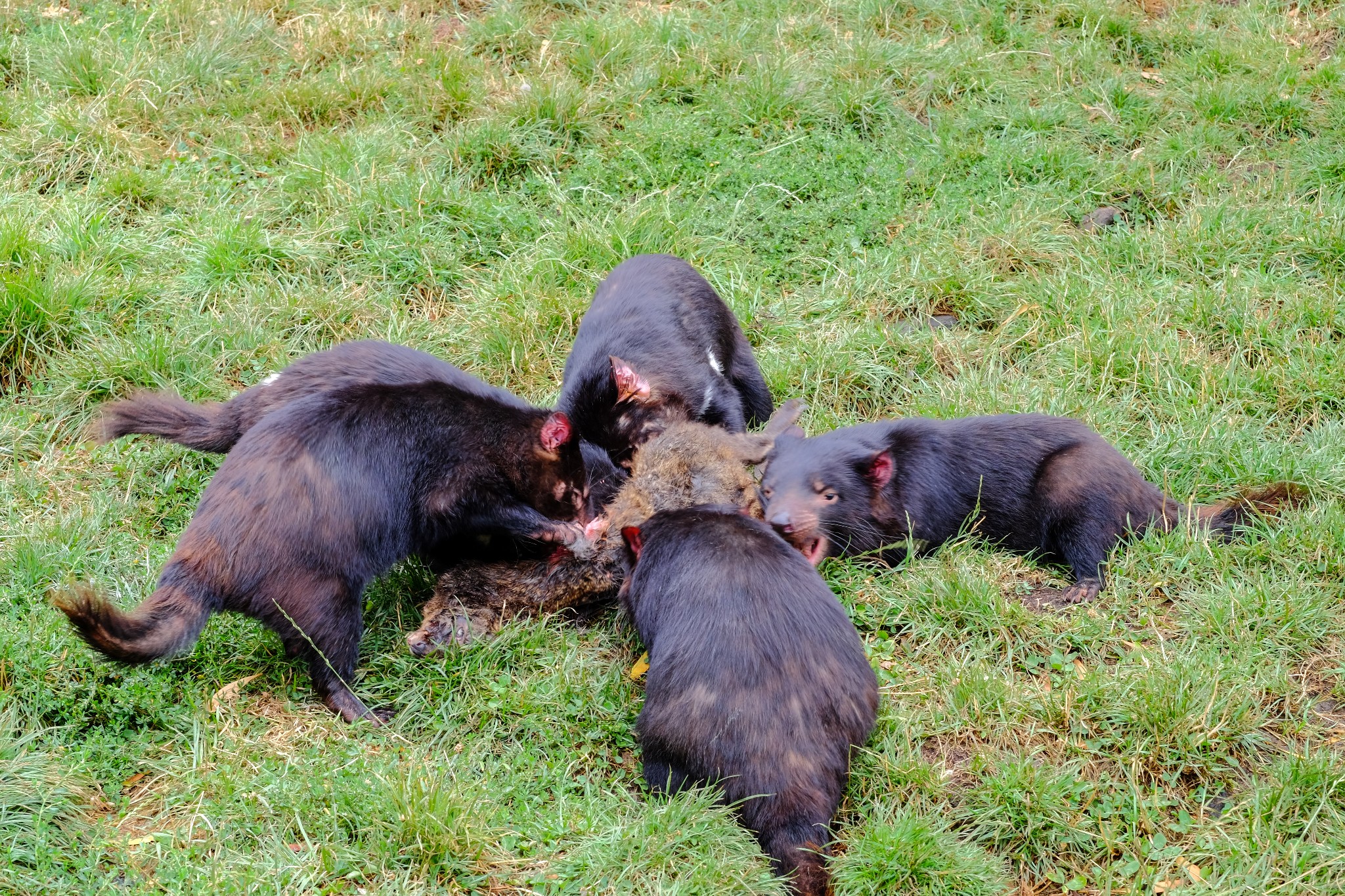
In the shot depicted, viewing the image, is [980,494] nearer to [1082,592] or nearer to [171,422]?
[1082,592]

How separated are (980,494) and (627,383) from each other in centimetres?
147

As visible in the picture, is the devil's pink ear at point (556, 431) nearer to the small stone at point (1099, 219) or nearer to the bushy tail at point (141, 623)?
the bushy tail at point (141, 623)

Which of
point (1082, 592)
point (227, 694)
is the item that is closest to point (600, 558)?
point (227, 694)

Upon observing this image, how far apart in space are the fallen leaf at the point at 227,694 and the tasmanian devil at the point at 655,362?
67.9 inches

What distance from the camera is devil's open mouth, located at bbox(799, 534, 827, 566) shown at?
4.49 meters

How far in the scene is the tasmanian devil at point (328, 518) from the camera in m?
3.79

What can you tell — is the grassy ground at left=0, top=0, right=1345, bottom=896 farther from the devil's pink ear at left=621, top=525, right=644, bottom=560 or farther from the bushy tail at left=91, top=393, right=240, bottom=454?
the devil's pink ear at left=621, top=525, right=644, bottom=560

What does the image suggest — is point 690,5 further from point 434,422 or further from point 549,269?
point 434,422

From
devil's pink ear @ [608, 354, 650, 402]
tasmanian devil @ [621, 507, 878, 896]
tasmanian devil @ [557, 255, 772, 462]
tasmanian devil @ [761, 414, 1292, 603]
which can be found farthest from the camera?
tasmanian devil @ [557, 255, 772, 462]

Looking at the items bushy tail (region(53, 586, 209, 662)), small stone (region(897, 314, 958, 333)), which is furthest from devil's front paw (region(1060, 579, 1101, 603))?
bushy tail (region(53, 586, 209, 662))

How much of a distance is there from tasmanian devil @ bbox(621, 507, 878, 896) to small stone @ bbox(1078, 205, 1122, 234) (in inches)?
136

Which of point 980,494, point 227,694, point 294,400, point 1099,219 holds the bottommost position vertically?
point 227,694

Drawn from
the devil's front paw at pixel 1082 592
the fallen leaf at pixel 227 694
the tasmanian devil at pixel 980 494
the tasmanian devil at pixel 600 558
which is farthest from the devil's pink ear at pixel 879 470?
the fallen leaf at pixel 227 694

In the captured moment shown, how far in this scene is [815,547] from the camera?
4.53 m
